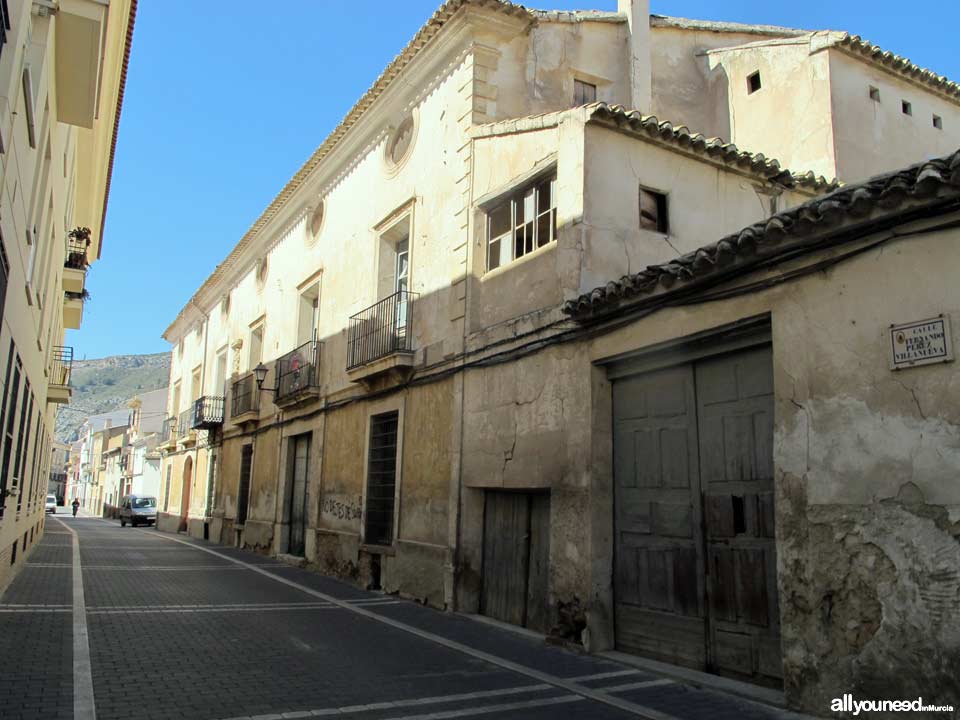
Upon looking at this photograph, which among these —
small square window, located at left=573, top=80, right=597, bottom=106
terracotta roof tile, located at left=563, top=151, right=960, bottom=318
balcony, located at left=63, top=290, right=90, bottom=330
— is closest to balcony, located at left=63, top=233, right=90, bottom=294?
balcony, located at left=63, top=290, right=90, bottom=330

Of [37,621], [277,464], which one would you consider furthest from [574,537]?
[277,464]

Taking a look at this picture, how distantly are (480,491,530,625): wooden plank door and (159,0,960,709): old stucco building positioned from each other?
4 cm

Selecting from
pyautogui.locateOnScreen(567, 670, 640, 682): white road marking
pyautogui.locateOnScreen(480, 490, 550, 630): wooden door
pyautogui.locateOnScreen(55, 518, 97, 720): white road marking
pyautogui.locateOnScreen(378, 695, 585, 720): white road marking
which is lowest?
pyautogui.locateOnScreen(378, 695, 585, 720): white road marking

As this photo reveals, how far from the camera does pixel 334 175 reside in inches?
623

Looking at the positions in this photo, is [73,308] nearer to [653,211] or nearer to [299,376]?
[299,376]

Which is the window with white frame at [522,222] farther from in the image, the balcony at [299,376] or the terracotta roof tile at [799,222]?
the balcony at [299,376]

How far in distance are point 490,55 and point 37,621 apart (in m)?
9.17

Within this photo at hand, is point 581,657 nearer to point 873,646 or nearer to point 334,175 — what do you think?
point 873,646

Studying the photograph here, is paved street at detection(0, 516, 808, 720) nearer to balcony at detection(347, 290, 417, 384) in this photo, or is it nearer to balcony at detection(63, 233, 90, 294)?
balcony at detection(347, 290, 417, 384)

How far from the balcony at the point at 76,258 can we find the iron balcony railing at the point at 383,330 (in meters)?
6.95

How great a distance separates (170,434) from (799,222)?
29.7m

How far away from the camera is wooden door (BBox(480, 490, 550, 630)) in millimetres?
8250

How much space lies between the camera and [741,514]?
20.2 ft

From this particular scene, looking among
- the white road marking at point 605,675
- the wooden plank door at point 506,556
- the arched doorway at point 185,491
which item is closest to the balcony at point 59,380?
the arched doorway at point 185,491
